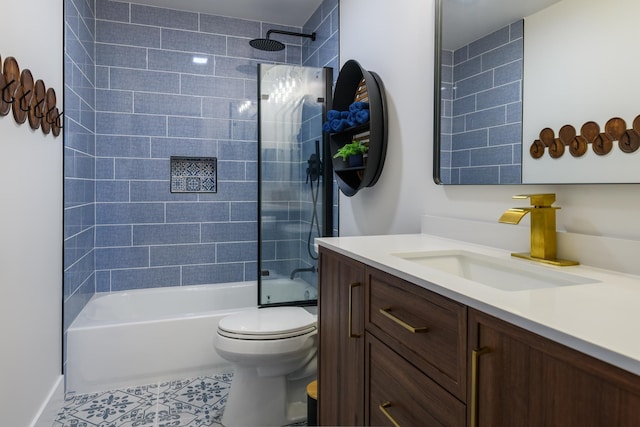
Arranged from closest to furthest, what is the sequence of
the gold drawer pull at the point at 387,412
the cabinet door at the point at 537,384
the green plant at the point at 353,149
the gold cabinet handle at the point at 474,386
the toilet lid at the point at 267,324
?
the cabinet door at the point at 537,384 < the gold cabinet handle at the point at 474,386 < the gold drawer pull at the point at 387,412 < the toilet lid at the point at 267,324 < the green plant at the point at 353,149

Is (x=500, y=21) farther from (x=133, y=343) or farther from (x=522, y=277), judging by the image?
(x=133, y=343)

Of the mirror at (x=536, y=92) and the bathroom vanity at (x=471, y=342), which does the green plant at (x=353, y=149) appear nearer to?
the mirror at (x=536, y=92)

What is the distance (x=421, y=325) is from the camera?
894 millimetres

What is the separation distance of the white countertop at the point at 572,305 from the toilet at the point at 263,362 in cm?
101

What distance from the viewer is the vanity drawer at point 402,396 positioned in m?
0.81

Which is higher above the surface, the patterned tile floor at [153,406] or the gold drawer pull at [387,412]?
the gold drawer pull at [387,412]

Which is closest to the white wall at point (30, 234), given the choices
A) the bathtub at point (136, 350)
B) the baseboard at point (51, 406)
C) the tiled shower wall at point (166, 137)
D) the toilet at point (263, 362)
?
the baseboard at point (51, 406)

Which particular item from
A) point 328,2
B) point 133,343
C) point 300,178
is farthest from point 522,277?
point 328,2

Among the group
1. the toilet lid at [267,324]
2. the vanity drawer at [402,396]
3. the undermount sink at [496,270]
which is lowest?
the toilet lid at [267,324]

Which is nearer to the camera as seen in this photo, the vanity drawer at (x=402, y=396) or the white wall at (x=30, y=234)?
the vanity drawer at (x=402, y=396)

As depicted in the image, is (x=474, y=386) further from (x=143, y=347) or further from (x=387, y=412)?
(x=143, y=347)

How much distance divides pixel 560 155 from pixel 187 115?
2715 millimetres

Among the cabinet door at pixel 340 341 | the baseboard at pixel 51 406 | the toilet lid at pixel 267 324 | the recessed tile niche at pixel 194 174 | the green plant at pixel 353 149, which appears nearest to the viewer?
the cabinet door at pixel 340 341

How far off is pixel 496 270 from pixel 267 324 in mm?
1232
